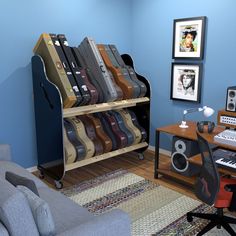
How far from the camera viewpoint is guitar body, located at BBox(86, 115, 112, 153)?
11.1ft

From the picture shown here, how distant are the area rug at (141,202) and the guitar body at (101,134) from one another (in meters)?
0.35

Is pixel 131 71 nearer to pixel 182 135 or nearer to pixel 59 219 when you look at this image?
pixel 182 135

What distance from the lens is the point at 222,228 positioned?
92.6 inches

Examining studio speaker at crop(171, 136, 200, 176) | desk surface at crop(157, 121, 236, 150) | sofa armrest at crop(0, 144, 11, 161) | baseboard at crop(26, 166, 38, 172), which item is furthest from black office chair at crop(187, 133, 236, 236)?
baseboard at crop(26, 166, 38, 172)

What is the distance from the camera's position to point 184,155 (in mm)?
3156

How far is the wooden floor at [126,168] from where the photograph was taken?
321 cm

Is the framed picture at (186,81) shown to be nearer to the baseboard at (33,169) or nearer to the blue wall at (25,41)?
the blue wall at (25,41)

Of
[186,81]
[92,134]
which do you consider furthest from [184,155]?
[92,134]

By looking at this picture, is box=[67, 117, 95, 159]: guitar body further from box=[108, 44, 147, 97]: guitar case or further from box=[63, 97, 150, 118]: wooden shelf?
box=[108, 44, 147, 97]: guitar case

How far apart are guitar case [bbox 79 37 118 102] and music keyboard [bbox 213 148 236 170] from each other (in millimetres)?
1362

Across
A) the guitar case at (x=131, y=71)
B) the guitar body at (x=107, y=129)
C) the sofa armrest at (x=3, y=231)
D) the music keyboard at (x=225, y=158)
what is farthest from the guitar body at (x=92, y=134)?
the sofa armrest at (x=3, y=231)

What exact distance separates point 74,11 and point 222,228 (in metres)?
2.96

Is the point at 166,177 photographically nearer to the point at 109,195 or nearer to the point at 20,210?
the point at 109,195

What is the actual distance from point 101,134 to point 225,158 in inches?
61.5
